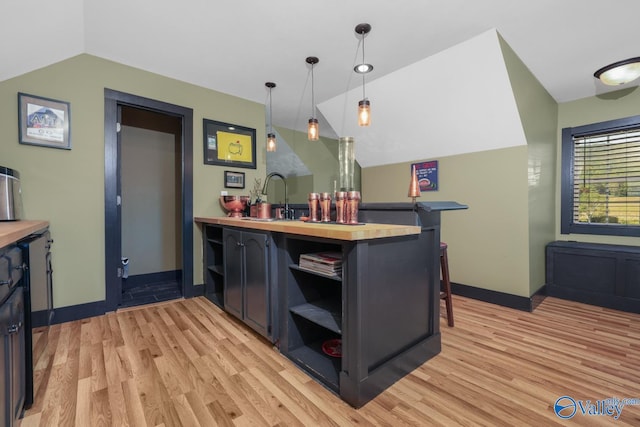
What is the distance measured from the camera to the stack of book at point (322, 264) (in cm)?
162

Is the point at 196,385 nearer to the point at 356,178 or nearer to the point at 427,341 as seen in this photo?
the point at 427,341

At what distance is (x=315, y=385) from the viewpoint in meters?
1.63

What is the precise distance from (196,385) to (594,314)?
3650 mm

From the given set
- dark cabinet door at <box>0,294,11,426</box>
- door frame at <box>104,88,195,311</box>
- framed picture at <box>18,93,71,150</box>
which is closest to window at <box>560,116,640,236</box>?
dark cabinet door at <box>0,294,11,426</box>

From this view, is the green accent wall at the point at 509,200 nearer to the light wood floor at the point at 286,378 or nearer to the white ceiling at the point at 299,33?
the white ceiling at the point at 299,33

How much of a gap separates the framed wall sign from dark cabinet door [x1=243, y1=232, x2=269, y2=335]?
2.46 meters

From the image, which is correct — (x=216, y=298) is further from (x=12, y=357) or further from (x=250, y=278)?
(x=12, y=357)

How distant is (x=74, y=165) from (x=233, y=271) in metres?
1.80

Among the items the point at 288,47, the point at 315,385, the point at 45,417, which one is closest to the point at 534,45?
the point at 288,47

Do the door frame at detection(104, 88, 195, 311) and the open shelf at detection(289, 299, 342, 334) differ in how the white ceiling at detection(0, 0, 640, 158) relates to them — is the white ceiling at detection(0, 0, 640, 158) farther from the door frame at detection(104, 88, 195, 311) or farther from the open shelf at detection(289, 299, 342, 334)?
the open shelf at detection(289, 299, 342, 334)

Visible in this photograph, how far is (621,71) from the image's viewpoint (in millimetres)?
2611

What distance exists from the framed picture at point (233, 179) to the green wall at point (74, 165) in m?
1.14

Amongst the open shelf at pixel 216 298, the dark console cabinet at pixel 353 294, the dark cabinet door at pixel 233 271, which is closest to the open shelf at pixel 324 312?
the dark console cabinet at pixel 353 294

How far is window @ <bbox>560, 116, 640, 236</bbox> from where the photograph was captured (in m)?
3.17
